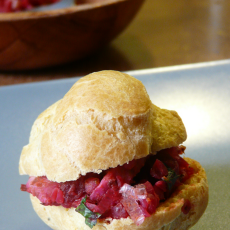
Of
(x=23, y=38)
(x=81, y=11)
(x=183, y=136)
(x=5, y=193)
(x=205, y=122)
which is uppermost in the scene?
(x=81, y=11)

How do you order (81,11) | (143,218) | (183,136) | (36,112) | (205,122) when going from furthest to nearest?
1. (81,11)
2. (36,112)
3. (205,122)
4. (183,136)
5. (143,218)

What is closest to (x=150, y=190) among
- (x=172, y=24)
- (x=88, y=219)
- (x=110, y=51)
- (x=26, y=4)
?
(x=88, y=219)

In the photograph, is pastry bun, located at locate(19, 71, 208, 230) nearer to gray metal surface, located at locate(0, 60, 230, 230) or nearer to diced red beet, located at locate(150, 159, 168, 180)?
diced red beet, located at locate(150, 159, 168, 180)

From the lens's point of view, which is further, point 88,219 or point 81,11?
point 81,11

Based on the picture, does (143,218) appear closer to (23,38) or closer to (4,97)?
(4,97)

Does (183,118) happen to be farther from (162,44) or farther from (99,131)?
(162,44)

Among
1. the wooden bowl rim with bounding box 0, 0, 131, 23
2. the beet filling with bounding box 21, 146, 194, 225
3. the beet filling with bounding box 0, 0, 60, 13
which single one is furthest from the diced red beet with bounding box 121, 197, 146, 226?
the beet filling with bounding box 0, 0, 60, 13
